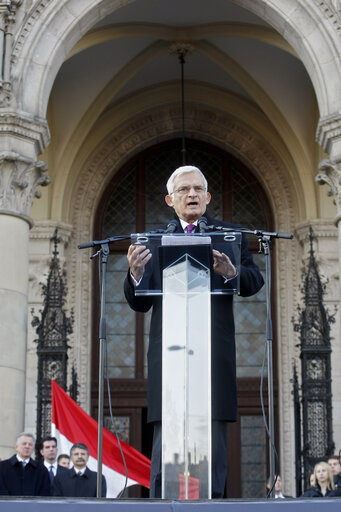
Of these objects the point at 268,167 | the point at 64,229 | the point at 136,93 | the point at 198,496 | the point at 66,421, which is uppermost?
the point at 136,93

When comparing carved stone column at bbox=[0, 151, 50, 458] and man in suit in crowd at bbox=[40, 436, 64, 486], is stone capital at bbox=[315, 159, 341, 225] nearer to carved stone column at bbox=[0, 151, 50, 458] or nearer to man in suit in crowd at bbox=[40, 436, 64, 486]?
carved stone column at bbox=[0, 151, 50, 458]

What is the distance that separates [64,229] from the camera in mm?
14648

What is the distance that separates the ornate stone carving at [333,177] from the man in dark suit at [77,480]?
406 cm

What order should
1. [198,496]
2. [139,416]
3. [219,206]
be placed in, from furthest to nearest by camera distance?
[219,206] < [139,416] < [198,496]

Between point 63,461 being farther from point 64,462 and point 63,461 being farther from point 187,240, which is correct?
point 187,240

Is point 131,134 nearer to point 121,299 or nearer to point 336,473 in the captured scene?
point 121,299

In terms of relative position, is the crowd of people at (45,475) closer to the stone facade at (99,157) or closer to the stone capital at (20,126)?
the stone facade at (99,157)

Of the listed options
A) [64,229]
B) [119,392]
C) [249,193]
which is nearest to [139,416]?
[119,392]

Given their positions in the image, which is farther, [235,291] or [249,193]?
[249,193]

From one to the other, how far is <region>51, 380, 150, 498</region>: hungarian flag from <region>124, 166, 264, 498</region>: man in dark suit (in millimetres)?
5811

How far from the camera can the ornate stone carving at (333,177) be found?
1076cm

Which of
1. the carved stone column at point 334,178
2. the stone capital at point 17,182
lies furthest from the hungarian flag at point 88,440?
the carved stone column at point 334,178

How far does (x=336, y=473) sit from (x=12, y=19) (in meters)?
6.01

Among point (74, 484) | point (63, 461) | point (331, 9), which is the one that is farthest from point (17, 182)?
point (331, 9)
